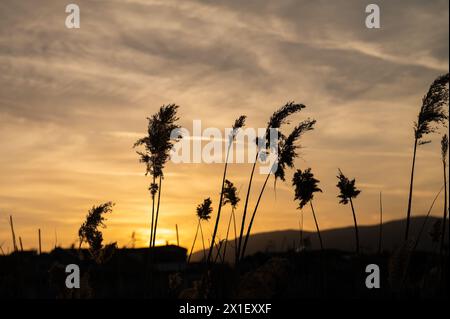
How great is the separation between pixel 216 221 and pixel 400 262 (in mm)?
2313

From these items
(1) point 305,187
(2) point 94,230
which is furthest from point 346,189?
(2) point 94,230

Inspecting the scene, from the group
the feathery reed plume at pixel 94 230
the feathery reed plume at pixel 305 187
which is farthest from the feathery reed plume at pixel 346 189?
the feathery reed plume at pixel 94 230

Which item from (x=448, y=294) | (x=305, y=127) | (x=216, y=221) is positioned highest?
(x=305, y=127)

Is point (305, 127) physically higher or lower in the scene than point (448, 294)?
higher

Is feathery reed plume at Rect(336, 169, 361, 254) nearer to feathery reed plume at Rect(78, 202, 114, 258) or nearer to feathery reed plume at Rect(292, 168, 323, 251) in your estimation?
feathery reed plume at Rect(292, 168, 323, 251)

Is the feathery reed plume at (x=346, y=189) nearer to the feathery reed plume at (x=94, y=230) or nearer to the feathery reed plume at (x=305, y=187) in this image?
the feathery reed plume at (x=305, y=187)

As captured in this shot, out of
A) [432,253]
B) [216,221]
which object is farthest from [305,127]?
[432,253]

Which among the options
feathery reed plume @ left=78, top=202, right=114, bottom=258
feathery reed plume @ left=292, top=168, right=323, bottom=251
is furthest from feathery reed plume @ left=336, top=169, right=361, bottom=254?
feathery reed plume @ left=78, top=202, right=114, bottom=258

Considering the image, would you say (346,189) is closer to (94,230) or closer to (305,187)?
(305,187)
